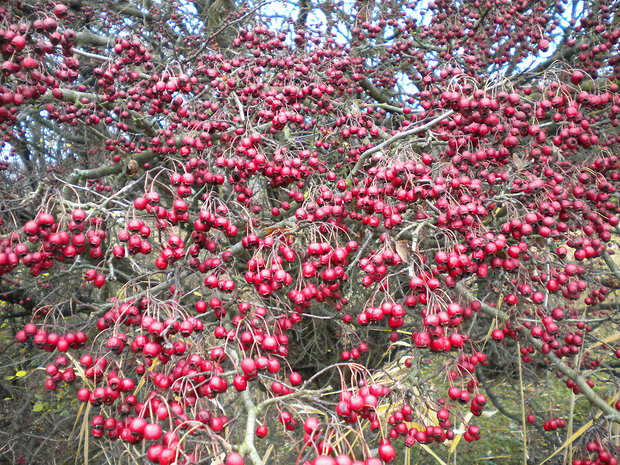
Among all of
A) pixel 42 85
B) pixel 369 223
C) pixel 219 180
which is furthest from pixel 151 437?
pixel 42 85

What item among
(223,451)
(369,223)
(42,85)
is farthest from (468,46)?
(223,451)

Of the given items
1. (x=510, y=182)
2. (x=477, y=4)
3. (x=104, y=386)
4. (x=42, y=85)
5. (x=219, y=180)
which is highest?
(x=477, y=4)

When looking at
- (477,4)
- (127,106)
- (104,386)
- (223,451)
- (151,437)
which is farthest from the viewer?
(477,4)

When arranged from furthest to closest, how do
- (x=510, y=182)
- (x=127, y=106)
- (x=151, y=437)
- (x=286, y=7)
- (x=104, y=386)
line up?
1. (x=286, y=7)
2. (x=127, y=106)
3. (x=510, y=182)
4. (x=104, y=386)
5. (x=151, y=437)

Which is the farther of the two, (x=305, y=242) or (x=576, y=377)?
(x=305, y=242)

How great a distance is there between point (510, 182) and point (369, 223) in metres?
0.81

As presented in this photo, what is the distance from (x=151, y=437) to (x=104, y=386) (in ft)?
1.79

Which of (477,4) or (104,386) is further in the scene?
(477,4)

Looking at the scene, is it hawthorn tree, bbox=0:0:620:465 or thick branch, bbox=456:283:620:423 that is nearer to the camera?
hawthorn tree, bbox=0:0:620:465

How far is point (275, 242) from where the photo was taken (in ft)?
6.88

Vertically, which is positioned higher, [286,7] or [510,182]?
[286,7]

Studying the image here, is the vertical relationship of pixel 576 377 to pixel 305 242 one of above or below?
below

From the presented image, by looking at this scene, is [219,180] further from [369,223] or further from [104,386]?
[104,386]

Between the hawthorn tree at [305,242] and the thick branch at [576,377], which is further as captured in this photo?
the thick branch at [576,377]
